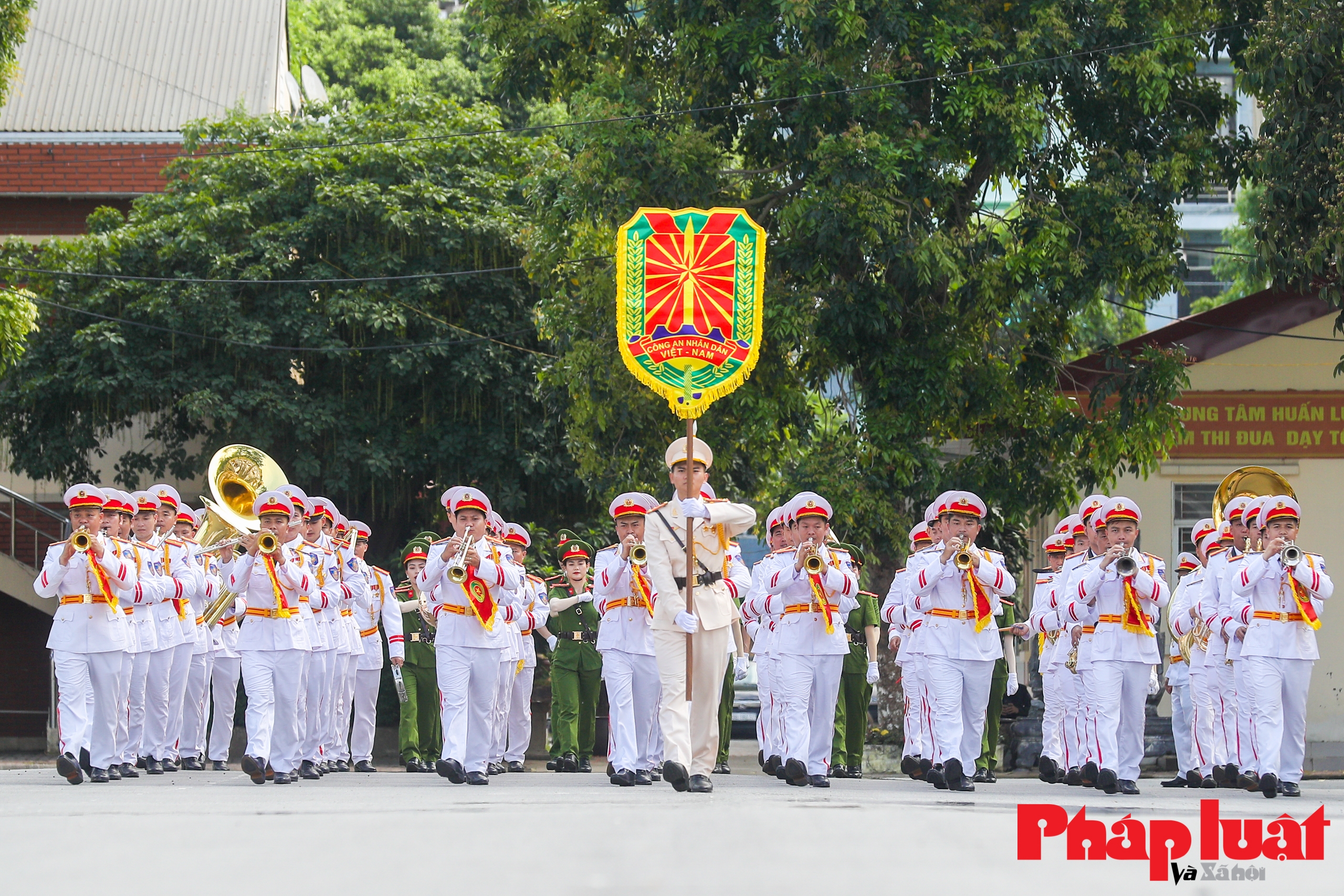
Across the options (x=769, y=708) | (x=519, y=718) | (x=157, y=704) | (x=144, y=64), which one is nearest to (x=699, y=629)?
(x=769, y=708)

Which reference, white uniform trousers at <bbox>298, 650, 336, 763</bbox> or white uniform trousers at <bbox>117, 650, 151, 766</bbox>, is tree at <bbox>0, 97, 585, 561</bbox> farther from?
white uniform trousers at <bbox>298, 650, 336, 763</bbox>

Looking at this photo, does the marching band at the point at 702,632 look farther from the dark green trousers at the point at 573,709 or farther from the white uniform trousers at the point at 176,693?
the dark green trousers at the point at 573,709

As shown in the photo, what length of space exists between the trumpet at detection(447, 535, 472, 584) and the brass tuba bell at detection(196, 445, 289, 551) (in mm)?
2860

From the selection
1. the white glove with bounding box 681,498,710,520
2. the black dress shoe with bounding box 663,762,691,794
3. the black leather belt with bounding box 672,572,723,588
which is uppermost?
the white glove with bounding box 681,498,710,520

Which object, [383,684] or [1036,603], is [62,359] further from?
[1036,603]

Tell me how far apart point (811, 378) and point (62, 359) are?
9662 mm

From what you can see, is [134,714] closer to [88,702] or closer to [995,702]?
[88,702]

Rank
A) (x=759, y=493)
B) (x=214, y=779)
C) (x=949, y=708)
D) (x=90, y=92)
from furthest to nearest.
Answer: (x=90, y=92) → (x=759, y=493) → (x=214, y=779) → (x=949, y=708)

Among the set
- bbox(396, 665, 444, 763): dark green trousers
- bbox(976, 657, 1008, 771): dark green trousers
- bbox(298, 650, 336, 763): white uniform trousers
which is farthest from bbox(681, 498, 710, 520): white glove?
bbox(396, 665, 444, 763): dark green trousers

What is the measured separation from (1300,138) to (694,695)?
810cm

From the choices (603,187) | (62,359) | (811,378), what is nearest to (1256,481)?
(811,378)

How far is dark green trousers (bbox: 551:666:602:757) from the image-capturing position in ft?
49.9

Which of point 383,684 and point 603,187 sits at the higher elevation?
point 603,187

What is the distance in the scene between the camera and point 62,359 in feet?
70.7
